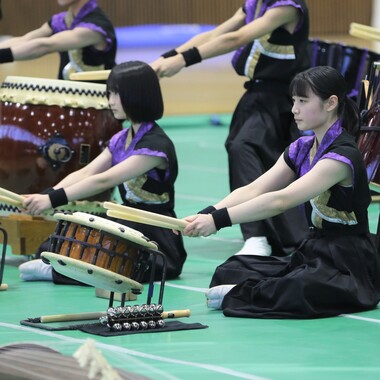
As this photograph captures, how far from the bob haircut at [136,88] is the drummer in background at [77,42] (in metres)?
1.03

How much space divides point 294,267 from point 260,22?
1.39 m

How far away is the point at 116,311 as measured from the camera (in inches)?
147

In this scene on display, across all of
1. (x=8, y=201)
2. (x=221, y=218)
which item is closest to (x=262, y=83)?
(x=8, y=201)

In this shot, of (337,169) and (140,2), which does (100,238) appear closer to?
(337,169)

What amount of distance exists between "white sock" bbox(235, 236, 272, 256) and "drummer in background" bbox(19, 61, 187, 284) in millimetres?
347

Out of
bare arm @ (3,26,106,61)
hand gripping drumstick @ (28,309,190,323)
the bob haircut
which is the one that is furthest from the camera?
bare arm @ (3,26,106,61)

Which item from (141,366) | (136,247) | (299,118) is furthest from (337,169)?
(141,366)

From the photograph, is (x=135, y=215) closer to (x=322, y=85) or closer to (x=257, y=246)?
(x=322, y=85)

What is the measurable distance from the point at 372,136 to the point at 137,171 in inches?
36.7

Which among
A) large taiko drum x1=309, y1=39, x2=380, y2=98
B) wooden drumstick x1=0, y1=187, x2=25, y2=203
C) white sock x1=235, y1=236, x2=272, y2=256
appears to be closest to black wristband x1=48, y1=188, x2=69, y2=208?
wooden drumstick x1=0, y1=187, x2=25, y2=203

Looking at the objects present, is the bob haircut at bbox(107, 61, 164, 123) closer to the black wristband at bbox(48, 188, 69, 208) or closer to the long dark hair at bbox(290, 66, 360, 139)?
the black wristband at bbox(48, 188, 69, 208)

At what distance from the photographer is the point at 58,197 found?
15.2ft

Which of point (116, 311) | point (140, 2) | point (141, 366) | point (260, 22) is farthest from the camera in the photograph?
point (140, 2)

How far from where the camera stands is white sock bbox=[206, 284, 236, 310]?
4.13 metres
